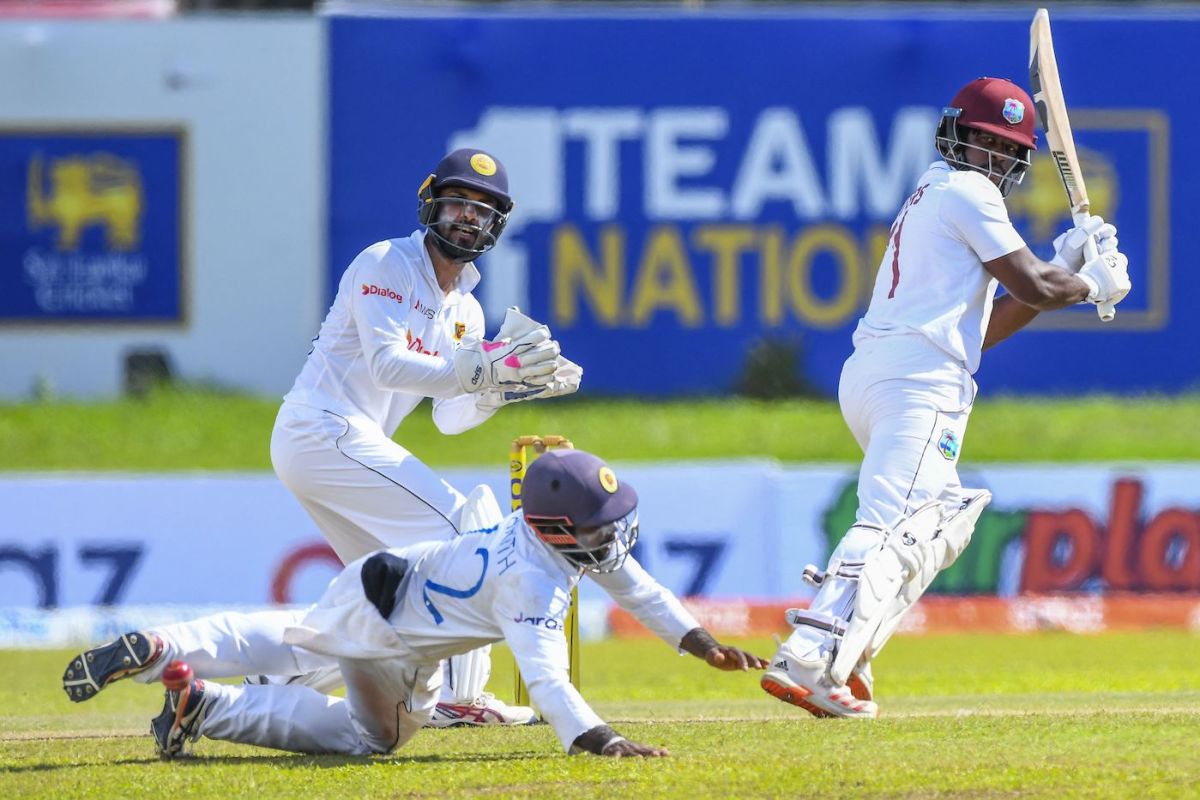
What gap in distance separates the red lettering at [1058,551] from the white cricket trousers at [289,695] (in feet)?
25.6

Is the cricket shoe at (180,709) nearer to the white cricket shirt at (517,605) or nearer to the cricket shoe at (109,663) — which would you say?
the cricket shoe at (109,663)

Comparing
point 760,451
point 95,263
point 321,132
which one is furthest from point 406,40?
point 760,451

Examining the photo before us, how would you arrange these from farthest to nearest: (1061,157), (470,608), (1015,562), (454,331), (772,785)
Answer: (1015,562), (1061,157), (454,331), (470,608), (772,785)

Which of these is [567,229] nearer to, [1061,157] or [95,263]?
[95,263]

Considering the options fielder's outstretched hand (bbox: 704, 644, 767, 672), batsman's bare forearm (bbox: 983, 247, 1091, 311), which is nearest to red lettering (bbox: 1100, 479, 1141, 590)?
batsman's bare forearm (bbox: 983, 247, 1091, 311)

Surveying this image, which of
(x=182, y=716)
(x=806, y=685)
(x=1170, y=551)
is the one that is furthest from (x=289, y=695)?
(x=1170, y=551)

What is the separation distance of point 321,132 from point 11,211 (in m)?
2.95

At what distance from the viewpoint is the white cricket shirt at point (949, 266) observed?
21.4ft

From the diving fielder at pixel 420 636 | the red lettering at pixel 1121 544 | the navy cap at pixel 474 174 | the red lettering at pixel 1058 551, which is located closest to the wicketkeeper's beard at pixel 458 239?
the navy cap at pixel 474 174

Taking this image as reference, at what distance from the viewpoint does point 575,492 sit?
214 inches

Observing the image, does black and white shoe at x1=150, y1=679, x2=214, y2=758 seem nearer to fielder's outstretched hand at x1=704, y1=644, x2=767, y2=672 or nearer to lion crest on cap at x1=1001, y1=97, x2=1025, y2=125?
fielder's outstretched hand at x1=704, y1=644, x2=767, y2=672

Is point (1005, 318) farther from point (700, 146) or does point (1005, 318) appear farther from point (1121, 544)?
point (700, 146)

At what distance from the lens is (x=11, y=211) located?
18578 mm

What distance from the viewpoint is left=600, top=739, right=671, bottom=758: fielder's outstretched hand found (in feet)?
17.4
